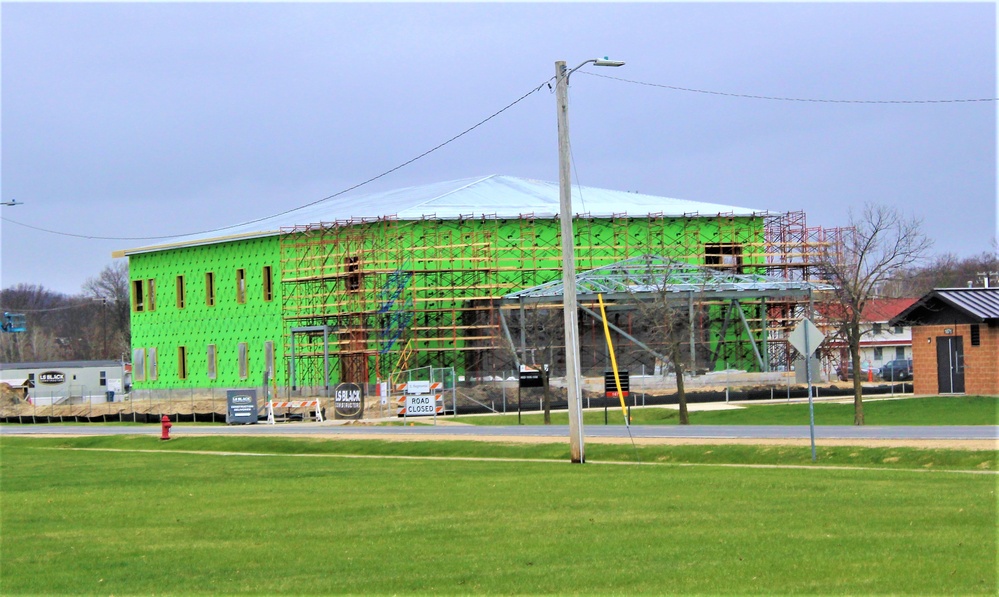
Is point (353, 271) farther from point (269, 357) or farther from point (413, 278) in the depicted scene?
point (269, 357)

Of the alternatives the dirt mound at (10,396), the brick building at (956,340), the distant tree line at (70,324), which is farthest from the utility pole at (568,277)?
the distant tree line at (70,324)

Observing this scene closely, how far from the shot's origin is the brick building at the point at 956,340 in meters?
51.5

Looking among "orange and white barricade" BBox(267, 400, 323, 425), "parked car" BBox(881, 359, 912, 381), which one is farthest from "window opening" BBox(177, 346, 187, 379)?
"parked car" BBox(881, 359, 912, 381)

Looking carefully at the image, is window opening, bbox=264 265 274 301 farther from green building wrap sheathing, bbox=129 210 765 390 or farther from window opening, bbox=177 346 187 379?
window opening, bbox=177 346 187 379

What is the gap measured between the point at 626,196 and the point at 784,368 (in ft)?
57.0

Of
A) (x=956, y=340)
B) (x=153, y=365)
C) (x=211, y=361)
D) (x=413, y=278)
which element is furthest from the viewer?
(x=153, y=365)

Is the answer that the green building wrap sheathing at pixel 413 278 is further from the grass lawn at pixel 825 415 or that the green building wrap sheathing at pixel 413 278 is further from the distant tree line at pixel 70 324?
the distant tree line at pixel 70 324

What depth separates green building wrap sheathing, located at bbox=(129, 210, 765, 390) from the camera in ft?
236

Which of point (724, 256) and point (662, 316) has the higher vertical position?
point (724, 256)

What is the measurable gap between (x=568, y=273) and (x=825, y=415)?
2166 cm

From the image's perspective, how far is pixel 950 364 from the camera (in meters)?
54.0

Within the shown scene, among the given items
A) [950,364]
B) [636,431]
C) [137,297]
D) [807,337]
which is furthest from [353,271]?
[807,337]

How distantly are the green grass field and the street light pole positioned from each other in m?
1.14

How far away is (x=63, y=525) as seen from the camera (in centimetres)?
1884
